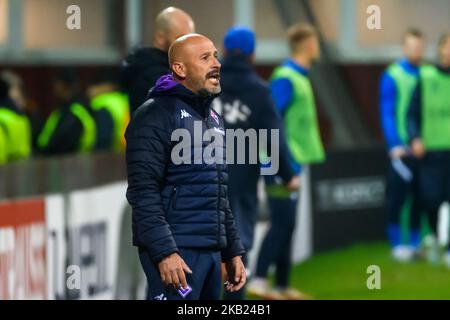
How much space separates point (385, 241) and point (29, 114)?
13.5 feet

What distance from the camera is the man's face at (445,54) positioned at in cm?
1403

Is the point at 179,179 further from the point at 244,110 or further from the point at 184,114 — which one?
the point at 244,110

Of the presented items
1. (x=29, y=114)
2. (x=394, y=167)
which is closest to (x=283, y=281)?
(x=394, y=167)

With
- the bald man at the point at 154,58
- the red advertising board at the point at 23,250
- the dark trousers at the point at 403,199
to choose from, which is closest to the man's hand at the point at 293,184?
the red advertising board at the point at 23,250

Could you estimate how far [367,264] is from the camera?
1423cm

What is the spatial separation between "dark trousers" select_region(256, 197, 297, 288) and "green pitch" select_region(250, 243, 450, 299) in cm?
57

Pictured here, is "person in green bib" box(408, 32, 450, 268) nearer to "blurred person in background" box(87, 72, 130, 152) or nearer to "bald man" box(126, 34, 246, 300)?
"blurred person in background" box(87, 72, 130, 152)

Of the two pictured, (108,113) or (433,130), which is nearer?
(108,113)


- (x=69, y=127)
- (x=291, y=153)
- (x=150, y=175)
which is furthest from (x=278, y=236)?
(x=150, y=175)

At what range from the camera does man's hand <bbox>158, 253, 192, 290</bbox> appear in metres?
6.49

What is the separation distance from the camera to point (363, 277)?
13211 mm

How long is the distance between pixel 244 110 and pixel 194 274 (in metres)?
3.24

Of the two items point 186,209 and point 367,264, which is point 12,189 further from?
point 367,264

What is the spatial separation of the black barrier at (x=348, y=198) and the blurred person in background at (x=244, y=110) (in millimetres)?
4820
